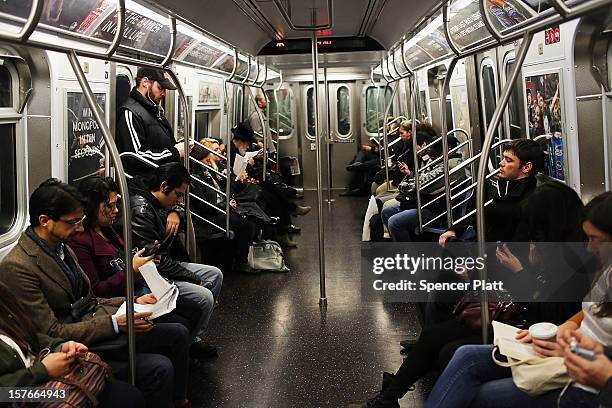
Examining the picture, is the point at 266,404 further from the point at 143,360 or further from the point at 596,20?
the point at 596,20

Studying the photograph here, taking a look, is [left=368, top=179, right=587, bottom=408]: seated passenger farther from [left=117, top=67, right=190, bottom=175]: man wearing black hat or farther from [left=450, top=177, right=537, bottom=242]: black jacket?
[left=117, top=67, right=190, bottom=175]: man wearing black hat

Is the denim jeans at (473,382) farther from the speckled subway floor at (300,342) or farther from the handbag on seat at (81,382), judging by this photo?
the handbag on seat at (81,382)

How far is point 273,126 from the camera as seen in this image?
43.8 feet

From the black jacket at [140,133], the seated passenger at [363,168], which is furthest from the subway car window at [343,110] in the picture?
the black jacket at [140,133]

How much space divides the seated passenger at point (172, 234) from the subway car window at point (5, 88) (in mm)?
932

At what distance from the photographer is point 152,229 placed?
4039mm

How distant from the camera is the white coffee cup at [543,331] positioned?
2.34 meters

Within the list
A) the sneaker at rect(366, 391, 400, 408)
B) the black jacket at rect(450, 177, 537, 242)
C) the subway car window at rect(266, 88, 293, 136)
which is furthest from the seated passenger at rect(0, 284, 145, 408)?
the subway car window at rect(266, 88, 293, 136)

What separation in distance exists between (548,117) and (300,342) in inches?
87.9

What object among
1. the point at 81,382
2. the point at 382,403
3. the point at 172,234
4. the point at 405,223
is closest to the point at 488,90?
the point at 405,223

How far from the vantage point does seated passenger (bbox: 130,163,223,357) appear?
3.94 meters

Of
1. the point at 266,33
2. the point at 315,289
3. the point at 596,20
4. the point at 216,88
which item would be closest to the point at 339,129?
the point at 216,88

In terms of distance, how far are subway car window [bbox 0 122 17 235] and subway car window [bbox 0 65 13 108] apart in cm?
12

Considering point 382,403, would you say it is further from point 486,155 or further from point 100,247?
point 100,247
